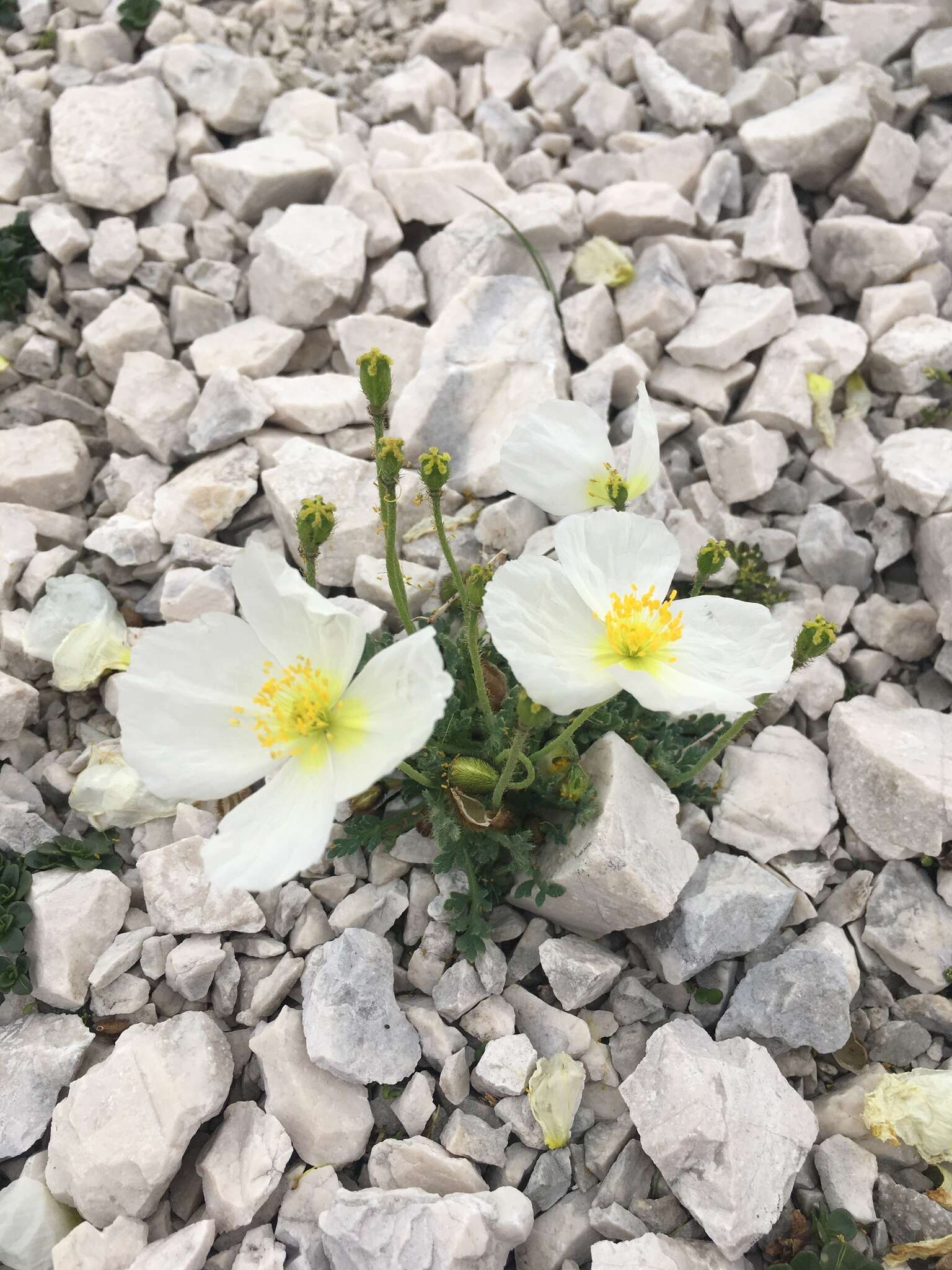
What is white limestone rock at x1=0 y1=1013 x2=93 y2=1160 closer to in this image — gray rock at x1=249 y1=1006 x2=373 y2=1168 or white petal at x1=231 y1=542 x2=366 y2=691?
gray rock at x1=249 y1=1006 x2=373 y2=1168

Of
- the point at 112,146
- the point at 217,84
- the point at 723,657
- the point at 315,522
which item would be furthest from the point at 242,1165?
the point at 217,84

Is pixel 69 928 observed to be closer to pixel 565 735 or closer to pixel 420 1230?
pixel 420 1230

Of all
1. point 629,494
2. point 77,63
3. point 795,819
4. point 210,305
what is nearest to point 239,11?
point 77,63

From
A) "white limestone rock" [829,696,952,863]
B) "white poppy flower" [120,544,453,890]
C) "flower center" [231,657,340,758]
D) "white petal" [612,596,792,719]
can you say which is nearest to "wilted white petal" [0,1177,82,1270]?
"white poppy flower" [120,544,453,890]

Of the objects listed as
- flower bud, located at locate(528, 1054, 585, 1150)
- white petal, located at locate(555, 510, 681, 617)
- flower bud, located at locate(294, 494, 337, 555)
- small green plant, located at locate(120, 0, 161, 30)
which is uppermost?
small green plant, located at locate(120, 0, 161, 30)

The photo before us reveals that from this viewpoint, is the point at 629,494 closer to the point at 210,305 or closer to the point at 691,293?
the point at 691,293
